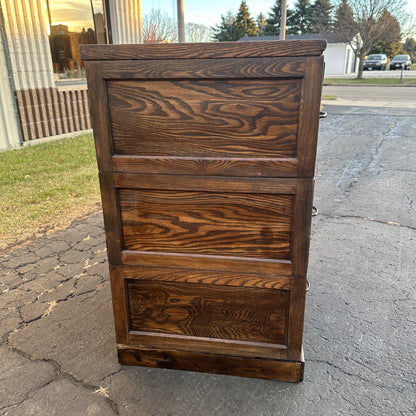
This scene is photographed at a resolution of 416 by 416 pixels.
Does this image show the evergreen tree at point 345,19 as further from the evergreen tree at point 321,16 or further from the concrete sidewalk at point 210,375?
the concrete sidewalk at point 210,375

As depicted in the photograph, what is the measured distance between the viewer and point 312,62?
1.64m

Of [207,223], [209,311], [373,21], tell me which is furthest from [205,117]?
[373,21]

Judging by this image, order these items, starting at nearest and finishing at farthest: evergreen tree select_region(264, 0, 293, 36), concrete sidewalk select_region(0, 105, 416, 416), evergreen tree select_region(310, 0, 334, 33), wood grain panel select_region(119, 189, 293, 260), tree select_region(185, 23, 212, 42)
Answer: wood grain panel select_region(119, 189, 293, 260)
concrete sidewalk select_region(0, 105, 416, 416)
tree select_region(185, 23, 212, 42)
evergreen tree select_region(310, 0, 334, 33)
evergreen tree select_region(264, 0, 293, 36)

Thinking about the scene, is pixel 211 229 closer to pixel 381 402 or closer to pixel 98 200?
pixel 381 402

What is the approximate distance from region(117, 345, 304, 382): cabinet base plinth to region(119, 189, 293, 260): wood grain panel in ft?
2.00

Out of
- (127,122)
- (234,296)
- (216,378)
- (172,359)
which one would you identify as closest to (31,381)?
(172,359)

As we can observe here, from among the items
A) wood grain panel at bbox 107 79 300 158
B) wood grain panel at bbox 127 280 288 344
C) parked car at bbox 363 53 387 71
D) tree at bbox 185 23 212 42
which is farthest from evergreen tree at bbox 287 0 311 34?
wood grain panel at bbox 127 280 288 344

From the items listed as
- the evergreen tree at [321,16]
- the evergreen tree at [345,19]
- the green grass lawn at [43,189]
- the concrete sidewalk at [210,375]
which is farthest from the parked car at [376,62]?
the concrete sidewalk at [210,375]

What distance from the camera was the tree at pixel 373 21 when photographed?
31859 mm

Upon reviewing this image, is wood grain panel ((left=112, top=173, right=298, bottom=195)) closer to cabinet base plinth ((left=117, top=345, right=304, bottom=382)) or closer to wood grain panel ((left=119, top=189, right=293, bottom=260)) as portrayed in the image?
wood grain panel ((left=119, top=189, right=293, bottom=260))

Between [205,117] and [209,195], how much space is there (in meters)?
0.37

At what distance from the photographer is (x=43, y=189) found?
553cm

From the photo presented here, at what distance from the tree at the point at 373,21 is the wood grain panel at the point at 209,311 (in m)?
35.7

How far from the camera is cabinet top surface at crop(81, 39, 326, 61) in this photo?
5.34ft
